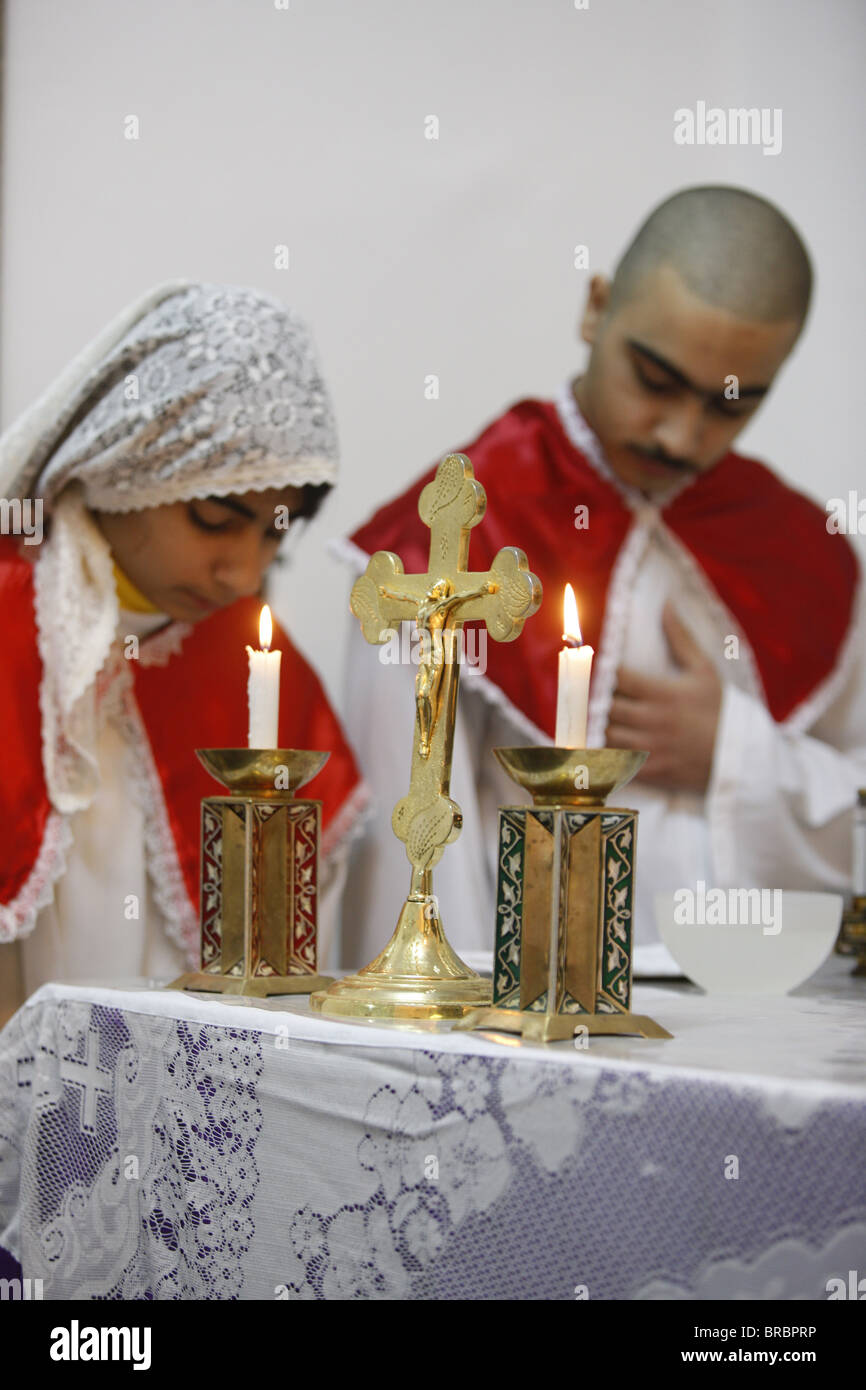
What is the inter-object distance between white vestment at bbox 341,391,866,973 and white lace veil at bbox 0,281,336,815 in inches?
17.5

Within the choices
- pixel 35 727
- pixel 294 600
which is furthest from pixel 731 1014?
pixel 294 600

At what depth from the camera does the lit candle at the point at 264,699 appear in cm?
118

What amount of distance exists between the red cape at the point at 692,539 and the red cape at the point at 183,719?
268 mm

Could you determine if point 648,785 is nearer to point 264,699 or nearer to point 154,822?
point 154,822

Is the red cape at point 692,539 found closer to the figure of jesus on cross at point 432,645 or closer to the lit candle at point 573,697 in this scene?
the figure of jesus on cross at point 432,645

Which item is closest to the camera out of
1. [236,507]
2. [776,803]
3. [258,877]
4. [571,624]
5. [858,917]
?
[571,624]

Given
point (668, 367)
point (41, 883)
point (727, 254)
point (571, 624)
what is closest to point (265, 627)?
point (571, 624)

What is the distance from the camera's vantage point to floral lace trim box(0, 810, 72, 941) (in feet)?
5.40

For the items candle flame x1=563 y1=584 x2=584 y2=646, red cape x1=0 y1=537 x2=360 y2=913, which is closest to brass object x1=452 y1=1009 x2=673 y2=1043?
candle flame x1=563 y1=584 x2=584 y2=646

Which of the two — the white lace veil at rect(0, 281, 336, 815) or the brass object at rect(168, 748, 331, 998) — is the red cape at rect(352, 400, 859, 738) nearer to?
the white lace veil at rect(0, 281, 336, 815)

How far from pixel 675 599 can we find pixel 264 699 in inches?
48.6

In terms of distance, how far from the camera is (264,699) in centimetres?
120

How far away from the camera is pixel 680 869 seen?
7.19ft

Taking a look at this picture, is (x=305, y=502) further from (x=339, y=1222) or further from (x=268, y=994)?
(x=339, y=1222)
